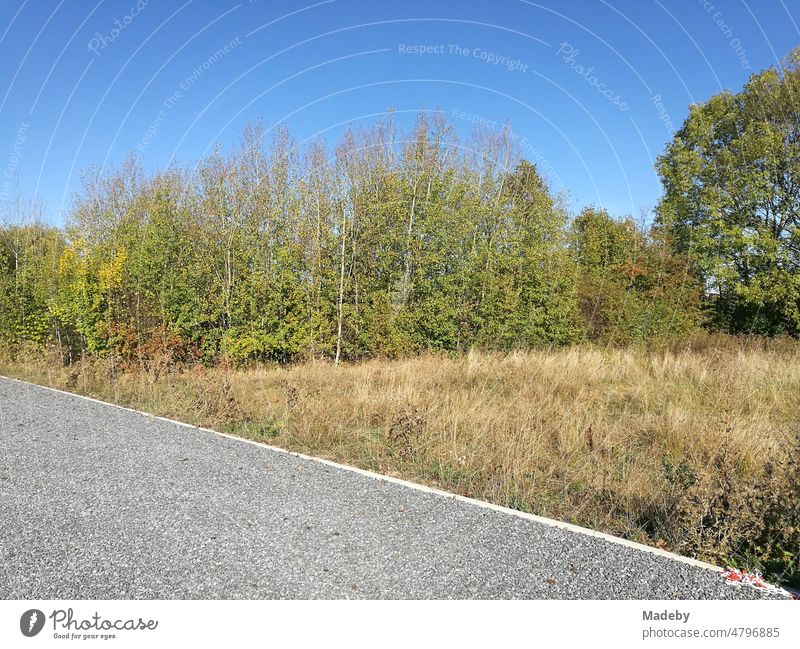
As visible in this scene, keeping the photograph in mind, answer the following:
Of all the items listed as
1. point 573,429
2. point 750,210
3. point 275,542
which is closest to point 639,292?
point 750,210

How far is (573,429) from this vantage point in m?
6.24

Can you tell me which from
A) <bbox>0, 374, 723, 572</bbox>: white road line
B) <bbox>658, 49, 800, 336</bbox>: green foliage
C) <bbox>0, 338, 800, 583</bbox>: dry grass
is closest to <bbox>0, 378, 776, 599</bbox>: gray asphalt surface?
<bbox>0, 374, 723, 572</bbox>: white road line

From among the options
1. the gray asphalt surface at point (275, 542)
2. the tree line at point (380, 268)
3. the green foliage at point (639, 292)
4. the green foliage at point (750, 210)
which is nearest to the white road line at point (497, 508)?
the gray asphalt surface at point (275, 542)

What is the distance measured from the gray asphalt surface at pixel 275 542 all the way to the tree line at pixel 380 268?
8580mm

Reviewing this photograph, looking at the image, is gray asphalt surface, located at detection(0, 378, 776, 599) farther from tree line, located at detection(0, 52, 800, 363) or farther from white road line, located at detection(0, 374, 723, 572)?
tree line, located at detection(0, 52, 800, 363)

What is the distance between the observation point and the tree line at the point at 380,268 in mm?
14172

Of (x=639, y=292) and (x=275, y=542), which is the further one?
(x=639, y=292)

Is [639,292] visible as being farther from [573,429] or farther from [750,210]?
[573,429]

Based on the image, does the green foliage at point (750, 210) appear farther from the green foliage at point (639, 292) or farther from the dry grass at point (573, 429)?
the dry grass at point (573, 429)

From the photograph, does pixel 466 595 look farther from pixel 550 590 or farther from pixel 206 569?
pixel 206 569

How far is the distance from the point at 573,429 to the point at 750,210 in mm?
18864

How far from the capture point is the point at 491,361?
11.9 m
